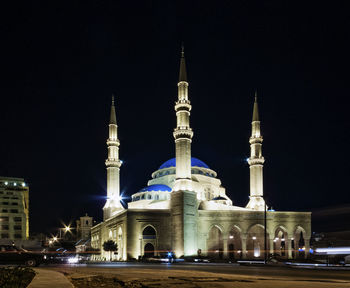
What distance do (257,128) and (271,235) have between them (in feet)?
48.4

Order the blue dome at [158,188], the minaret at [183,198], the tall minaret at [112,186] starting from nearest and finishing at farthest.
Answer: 1. the minaret at [183,198]
2. the tall minaret at [112,186]
3. the blue dome at [158,188]

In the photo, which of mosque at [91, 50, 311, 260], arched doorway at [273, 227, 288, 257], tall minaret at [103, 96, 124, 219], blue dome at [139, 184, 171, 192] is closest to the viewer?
mosque at [91, 50, 311, 260]

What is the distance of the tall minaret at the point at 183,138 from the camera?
47781mm

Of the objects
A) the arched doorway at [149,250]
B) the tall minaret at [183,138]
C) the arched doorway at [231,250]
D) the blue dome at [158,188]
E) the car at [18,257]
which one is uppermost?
the tall minaret at [183,138]

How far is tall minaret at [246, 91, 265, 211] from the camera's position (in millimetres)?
56219

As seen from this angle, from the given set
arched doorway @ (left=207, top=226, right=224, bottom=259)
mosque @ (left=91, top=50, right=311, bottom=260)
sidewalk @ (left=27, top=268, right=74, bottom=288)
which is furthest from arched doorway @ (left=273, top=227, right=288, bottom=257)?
sidewalk @ (left=27, top=268, right=74, bottom=288)

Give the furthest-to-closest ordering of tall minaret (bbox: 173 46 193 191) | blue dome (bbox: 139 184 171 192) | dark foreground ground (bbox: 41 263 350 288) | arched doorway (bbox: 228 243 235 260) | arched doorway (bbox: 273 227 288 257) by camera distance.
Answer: blue dome (bbox: 139 184 171 192) < arched doorway (bbox: 273 227 288 257) < arched doorway (bbox: 228 243 235 260) < tall minaret (bbox: 173 46 193 191) < dark foreground ground (bbox: 41 263 350 288)

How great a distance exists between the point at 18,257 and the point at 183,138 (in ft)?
95.4

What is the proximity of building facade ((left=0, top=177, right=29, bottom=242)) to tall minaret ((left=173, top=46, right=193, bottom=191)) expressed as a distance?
1884 inches

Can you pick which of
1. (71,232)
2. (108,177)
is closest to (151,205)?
(108,177)

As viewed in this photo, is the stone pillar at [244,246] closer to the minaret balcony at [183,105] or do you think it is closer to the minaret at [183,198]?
the minaret at [183,198]

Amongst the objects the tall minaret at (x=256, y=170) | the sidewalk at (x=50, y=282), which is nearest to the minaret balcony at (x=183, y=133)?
the tall minaret at (x=256, y=170)

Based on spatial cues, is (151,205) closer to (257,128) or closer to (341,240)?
(257,128)

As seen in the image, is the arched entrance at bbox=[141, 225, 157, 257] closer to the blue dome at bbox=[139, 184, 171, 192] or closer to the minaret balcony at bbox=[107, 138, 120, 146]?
the blue dome at bbox=[139, 184, 171, 192]
